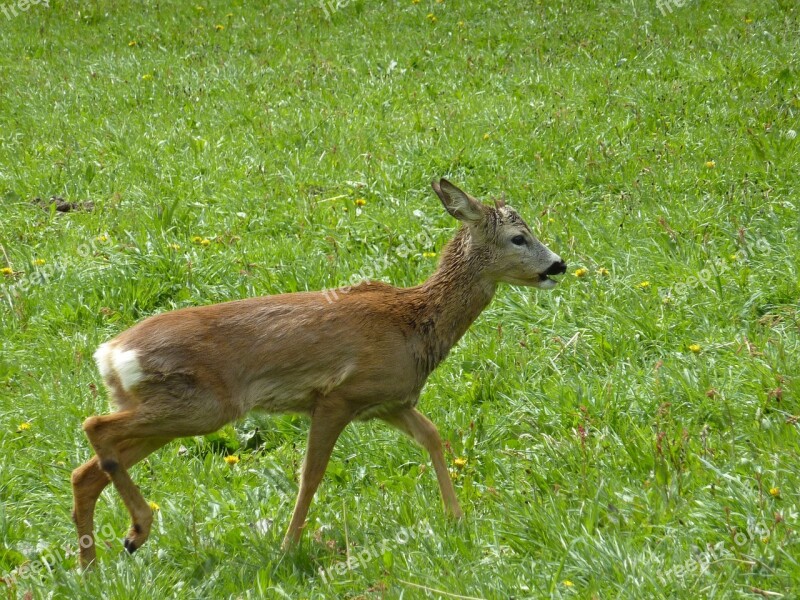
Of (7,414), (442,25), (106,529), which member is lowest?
(106,529)

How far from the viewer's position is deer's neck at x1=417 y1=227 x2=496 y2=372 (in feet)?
18.5

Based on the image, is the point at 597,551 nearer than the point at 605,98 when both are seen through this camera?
Yes

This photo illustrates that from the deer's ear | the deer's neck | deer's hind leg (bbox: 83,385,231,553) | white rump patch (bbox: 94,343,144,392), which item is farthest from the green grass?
the deer's ear

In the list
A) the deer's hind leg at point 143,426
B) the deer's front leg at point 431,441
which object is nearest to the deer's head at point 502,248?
the deer's front leg at point 431,441

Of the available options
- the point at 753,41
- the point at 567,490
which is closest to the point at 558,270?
the point at 567,490

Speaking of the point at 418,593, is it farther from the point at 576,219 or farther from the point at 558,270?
the point at 576,219

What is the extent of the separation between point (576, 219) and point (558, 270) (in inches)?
89.1

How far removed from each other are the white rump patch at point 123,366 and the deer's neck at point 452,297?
144 cm

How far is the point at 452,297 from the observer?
580cm

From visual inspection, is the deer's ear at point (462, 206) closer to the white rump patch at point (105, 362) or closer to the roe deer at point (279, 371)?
the roe deer at point (279, 371)

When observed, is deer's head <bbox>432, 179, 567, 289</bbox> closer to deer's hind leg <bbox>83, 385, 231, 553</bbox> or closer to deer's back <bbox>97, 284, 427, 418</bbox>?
deer's back <bbox>97, 284, 427, 418</bbox>

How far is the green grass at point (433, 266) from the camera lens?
4512mm

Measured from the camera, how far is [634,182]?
27.8 feet

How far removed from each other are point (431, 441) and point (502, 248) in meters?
1.17
